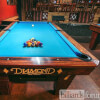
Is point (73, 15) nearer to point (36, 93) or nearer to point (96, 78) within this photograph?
point (96, 78)

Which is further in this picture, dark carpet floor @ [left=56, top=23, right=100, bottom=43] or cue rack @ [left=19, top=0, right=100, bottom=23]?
cue rack @ [left=19, top=0, right=100, bottom=23]

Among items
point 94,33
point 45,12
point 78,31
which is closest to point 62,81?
point 94,33

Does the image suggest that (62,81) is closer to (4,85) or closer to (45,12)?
(4,85)

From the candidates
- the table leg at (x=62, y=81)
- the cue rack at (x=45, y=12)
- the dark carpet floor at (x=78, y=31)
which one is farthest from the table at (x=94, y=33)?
the cue rack at (x=45, y=12)

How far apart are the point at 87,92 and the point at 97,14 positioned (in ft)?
18.4

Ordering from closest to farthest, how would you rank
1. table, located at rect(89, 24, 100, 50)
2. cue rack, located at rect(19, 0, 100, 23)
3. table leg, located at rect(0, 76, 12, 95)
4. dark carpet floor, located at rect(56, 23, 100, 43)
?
table leg, located at rect(0, 76, 12, 95)
table, located at rect(89, 24, 100, 50)
dark carpet floor, located at rect(56, 23, 100, 43)
cue rack, located at rect(19, 0, 100, 23)

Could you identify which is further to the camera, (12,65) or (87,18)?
(87,18)

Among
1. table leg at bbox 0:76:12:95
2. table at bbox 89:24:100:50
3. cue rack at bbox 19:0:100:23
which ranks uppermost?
cue rack at bbox 19:0:100:23

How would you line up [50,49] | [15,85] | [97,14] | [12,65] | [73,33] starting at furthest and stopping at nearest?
[97,14] → [73,33] → [15,85] → [50,49] → [12,65]

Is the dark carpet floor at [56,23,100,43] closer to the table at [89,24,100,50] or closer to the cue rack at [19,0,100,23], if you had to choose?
the table at [89,24,100,50]

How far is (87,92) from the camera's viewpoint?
5.23 ft

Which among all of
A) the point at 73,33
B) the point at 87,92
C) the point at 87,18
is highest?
the point at 87,18

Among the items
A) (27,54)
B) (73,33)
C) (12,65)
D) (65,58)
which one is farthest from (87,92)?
(73,33)

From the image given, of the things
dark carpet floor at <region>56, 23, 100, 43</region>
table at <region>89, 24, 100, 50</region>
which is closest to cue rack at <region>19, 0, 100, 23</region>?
dark carpet floor at <region>56, 23, 100, 43</region>
